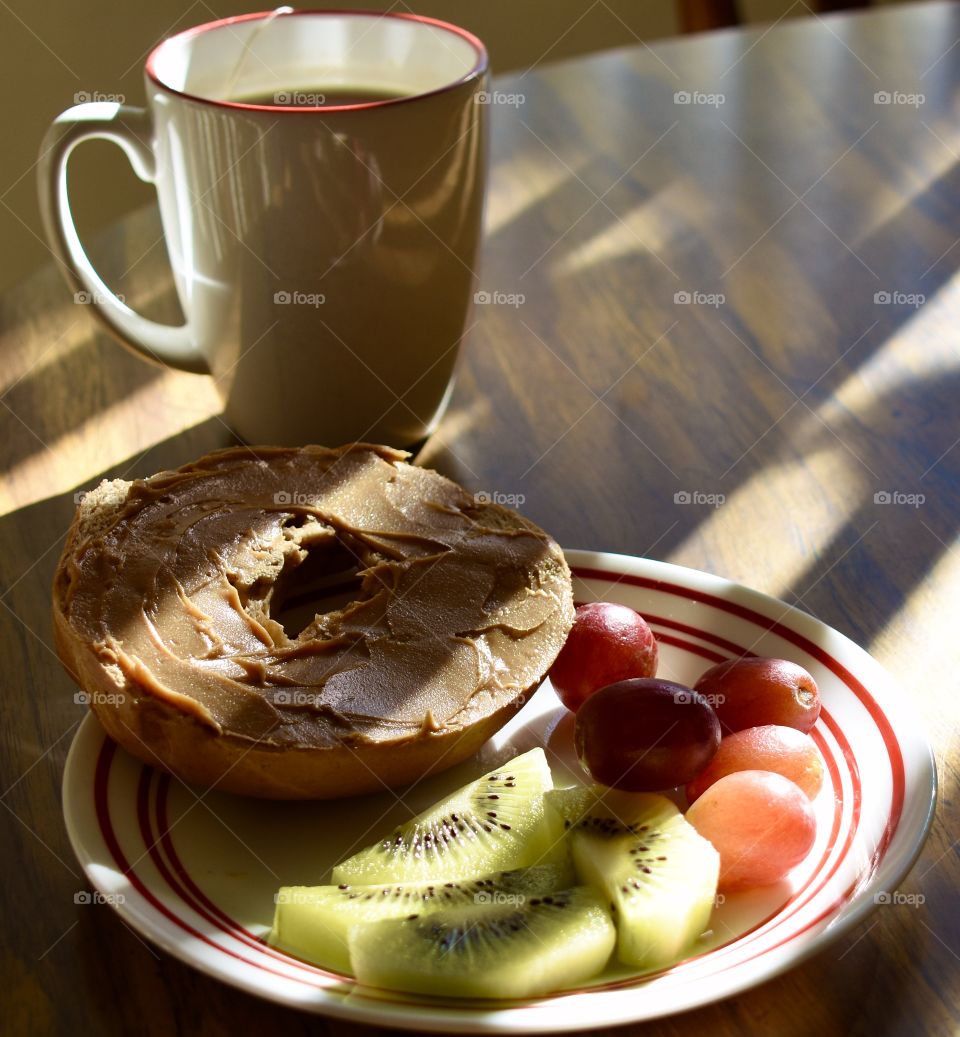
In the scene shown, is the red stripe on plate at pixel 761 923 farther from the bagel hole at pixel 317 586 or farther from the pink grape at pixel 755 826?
the bagel hole at pixel 317 586

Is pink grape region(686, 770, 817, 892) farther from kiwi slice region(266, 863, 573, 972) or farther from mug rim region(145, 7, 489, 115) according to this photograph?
mug rim region(145, 7, 489, 115)

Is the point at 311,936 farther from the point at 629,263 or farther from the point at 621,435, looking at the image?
the point at 629,263

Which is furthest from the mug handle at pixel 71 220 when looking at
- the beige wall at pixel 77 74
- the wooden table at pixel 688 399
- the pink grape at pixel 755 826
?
the beige wall at pixel 77 74

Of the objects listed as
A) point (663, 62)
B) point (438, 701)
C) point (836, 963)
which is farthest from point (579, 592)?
point (663, 62)

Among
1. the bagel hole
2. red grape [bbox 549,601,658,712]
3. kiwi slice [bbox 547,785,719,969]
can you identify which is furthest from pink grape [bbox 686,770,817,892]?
the bagel hole

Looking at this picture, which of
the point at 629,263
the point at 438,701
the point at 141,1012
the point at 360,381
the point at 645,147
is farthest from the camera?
the point at 645,147
